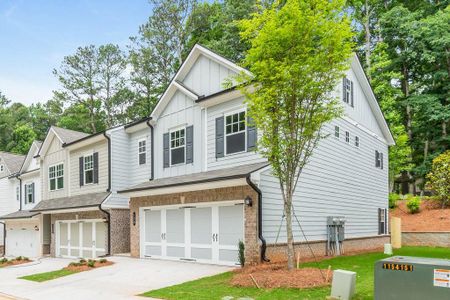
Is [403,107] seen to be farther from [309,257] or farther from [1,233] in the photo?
[1,233]

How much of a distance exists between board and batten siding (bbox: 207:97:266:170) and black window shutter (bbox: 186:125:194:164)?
98cm

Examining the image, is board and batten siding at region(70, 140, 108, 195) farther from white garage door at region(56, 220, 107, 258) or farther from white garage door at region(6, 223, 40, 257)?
white garage door at region(6, 223, 40, 257)

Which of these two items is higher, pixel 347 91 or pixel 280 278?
pixel 347 91

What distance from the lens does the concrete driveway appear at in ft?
36.9

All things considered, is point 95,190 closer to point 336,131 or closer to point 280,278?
→ point 336,131

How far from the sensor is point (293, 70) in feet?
34.8

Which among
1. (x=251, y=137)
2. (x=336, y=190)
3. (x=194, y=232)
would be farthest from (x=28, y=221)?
(x=336, y=190)

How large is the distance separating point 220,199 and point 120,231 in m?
7.51

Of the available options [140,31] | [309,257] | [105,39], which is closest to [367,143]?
[309,257]

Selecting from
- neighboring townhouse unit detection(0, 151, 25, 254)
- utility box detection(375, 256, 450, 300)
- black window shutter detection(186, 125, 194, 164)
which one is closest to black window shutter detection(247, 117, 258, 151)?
black window shutter detection(186, 125, 194, 164)

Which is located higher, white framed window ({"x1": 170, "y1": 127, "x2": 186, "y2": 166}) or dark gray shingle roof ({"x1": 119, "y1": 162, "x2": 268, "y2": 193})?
white framed window ({"x1": 170, "y1": 127, "x2": 186, "y2": 166})

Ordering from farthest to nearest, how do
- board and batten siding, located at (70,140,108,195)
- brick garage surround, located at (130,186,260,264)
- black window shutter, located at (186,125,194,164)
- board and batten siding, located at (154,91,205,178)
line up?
board and batten siding, located at (70,140,108,195) < black window shutter, located at (186,125,194,164) < board and batten siding, located at (154,91,205,178) < brick garage surround, located at (130,186,260,264)

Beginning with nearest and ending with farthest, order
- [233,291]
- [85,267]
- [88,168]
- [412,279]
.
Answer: [412,279] < [233,291] < [85,267] < [88,168]

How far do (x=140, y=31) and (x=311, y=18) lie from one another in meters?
30.3
